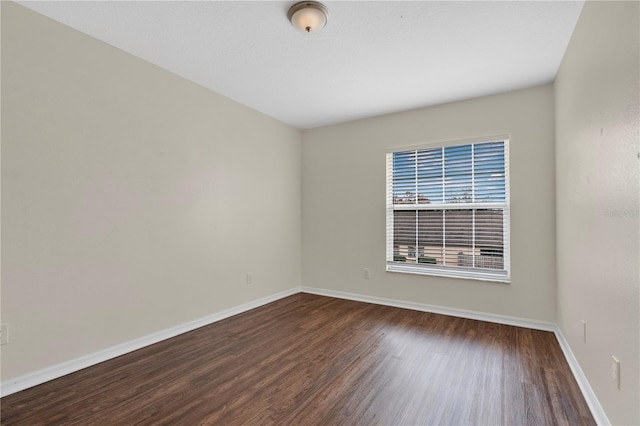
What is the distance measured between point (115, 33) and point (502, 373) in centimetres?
401

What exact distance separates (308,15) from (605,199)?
212 cm

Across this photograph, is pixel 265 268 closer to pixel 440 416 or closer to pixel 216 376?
pixel 216 376

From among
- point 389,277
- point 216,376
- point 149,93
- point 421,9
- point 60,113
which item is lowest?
point 216,376

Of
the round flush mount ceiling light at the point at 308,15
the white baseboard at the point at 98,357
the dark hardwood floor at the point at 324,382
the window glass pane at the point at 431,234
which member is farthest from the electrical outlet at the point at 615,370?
the white baseboard at the point at 98,357

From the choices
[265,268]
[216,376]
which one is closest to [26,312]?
[216,376]

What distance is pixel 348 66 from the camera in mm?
2877

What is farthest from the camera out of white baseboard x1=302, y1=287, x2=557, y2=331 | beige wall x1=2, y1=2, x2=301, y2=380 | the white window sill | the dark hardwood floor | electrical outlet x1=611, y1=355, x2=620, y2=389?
the white window sill

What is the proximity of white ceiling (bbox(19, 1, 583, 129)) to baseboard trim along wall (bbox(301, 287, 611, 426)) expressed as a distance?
2520 mm

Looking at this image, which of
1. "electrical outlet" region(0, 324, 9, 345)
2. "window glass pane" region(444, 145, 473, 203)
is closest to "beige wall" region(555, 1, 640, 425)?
"window glass pane" region(444, 145, 473, 203)

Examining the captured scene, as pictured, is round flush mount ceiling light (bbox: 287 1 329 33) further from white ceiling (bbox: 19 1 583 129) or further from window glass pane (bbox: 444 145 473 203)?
window glass pane (bbox: 444 145 473 203)

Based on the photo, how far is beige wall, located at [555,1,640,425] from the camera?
52.7 inches

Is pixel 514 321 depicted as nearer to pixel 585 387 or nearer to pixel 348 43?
pixel 585 387

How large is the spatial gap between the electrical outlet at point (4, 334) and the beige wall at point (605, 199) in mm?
3474

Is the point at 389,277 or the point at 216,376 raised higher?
the point at 389,277
